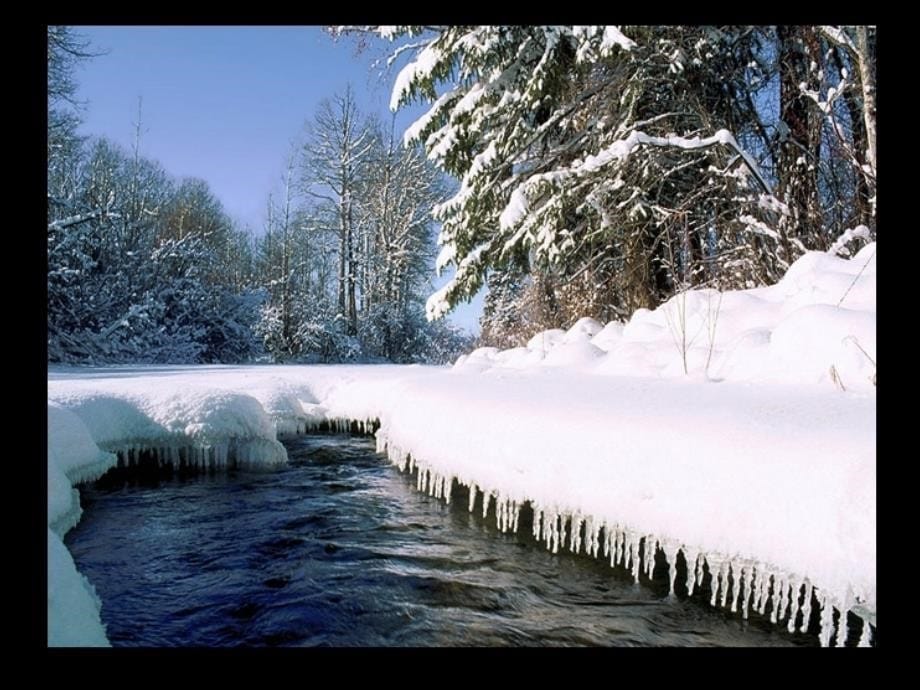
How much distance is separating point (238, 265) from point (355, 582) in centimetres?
2370

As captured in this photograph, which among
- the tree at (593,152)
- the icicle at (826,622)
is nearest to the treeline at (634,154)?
the tree at (593,152)

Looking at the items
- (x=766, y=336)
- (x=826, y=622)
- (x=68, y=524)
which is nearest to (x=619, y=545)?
(x=826, y=622)

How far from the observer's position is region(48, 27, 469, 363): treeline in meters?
14.5

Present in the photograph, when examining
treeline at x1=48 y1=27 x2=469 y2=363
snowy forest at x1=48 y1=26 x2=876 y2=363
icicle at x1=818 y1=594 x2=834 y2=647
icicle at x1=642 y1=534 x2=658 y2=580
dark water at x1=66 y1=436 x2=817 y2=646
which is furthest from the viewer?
treeline at x1=48 y1=27 x2=469 y2=363

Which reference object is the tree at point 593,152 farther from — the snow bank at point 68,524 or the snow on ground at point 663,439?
the snow bank at point 68,524

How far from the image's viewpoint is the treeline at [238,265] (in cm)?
1448

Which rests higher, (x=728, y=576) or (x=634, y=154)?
(x=634, y=154)

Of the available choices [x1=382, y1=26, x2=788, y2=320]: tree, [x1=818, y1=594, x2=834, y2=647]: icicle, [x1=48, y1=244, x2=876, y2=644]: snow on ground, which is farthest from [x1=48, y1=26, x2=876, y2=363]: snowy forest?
[x1=818, y1=594, x2=834, y2=647]: icicle

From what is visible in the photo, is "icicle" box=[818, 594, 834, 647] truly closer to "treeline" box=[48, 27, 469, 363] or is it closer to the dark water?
the dark water

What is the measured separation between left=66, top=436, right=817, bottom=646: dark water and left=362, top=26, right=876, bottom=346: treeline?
156 inches

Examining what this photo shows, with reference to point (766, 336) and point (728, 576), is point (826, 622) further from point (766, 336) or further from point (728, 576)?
point (766, 336)

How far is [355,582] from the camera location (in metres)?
2.83

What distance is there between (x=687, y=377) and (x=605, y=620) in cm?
193
